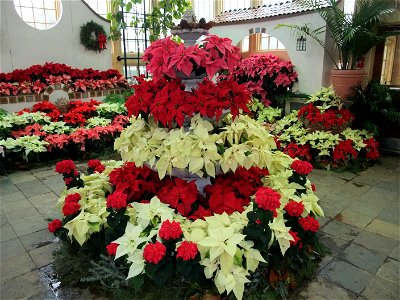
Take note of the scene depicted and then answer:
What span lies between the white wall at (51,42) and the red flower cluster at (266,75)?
3.31m

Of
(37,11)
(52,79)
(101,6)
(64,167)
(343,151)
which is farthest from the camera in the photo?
(101,6)

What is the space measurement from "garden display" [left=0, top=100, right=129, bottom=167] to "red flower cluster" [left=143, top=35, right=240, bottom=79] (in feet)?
10.6

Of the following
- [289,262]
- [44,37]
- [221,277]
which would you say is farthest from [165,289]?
[44,37]

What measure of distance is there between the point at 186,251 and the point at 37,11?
377 inches

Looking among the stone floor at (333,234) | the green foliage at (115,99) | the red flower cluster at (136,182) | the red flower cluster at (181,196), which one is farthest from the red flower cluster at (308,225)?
the green foliage at (115,99)

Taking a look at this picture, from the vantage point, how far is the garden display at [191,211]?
5.91 feet

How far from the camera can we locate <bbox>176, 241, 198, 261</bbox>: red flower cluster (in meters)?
1.71

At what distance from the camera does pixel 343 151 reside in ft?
14.9

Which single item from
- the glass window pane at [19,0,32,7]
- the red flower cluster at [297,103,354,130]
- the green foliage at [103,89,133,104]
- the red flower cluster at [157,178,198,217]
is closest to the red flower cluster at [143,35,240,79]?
the red flower cluster at [157,178,198,217]

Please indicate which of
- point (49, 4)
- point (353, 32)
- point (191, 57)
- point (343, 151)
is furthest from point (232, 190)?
point (49, 4)

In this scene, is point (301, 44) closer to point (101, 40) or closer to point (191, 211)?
point (101, 40)

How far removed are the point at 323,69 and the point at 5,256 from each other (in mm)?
5532

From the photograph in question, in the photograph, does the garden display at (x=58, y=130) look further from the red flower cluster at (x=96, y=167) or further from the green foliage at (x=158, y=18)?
the green foliage at (x=158, y=18)

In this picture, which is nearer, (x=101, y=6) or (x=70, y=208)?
(x=70, y=208)
